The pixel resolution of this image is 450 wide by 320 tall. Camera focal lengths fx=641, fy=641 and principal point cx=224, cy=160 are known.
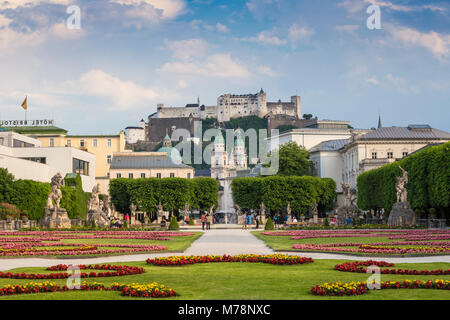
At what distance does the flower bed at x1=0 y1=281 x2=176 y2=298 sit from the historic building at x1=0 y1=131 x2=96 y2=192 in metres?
59.8

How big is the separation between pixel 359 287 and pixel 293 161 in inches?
3996

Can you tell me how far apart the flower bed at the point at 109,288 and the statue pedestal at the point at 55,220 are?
37.8 metres

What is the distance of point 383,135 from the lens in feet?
329

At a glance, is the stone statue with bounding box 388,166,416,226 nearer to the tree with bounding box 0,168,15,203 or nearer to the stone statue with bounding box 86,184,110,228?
the stone statue with bounding box 86,184,110,228

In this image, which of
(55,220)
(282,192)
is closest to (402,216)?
(55,220)

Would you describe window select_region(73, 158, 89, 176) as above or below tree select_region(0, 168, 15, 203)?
above

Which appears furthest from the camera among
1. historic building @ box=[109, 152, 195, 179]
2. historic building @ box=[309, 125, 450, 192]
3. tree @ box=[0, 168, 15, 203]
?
historic building @ box=[109, 152, 195, 179]

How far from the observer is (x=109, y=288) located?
14695mm

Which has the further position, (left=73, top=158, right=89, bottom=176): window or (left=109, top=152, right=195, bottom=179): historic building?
(left=109, top=152, right=195, bottom=179): historic building

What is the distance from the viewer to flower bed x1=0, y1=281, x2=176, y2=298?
13.5 metres

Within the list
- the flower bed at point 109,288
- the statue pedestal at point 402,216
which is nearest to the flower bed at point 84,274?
the flower bed at point 109,288

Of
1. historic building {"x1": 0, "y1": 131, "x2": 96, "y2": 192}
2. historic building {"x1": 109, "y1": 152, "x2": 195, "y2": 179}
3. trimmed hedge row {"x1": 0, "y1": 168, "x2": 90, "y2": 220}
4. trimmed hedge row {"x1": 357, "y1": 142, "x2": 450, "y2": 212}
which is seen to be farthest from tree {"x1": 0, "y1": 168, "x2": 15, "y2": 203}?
historic building {"x1": 109, "y1": 152, "x2": 195, "y2": 179}
